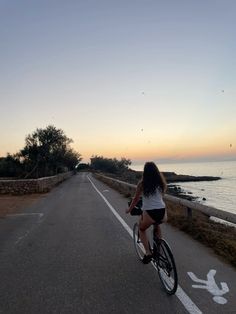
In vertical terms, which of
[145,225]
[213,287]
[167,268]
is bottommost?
[213,287]

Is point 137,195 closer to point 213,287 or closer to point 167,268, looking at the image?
point 167,268

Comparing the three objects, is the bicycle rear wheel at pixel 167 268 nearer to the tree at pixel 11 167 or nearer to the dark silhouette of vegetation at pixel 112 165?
the tree at pixel 11 167

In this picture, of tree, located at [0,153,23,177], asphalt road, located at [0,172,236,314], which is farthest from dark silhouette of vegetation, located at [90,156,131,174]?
asphalt road, located at [0,172,236,314]

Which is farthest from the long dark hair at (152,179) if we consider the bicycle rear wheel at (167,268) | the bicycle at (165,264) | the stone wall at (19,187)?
the stone wall at (19,187)

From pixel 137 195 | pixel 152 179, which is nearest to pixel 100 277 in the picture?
pixel 137 195

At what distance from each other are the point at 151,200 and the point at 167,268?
3.75 ft

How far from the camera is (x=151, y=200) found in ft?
21.2

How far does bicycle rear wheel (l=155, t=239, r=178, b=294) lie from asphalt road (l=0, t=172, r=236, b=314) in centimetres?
12

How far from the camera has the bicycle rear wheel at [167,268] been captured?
5.56m

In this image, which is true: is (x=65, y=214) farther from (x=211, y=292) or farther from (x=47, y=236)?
(x=211, y=292)

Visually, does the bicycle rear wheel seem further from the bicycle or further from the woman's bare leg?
the woman's bare leg

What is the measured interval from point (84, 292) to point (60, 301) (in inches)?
17.9

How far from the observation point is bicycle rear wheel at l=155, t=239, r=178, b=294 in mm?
5559

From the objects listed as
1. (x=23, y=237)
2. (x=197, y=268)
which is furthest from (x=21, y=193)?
(x=197, y=268)
